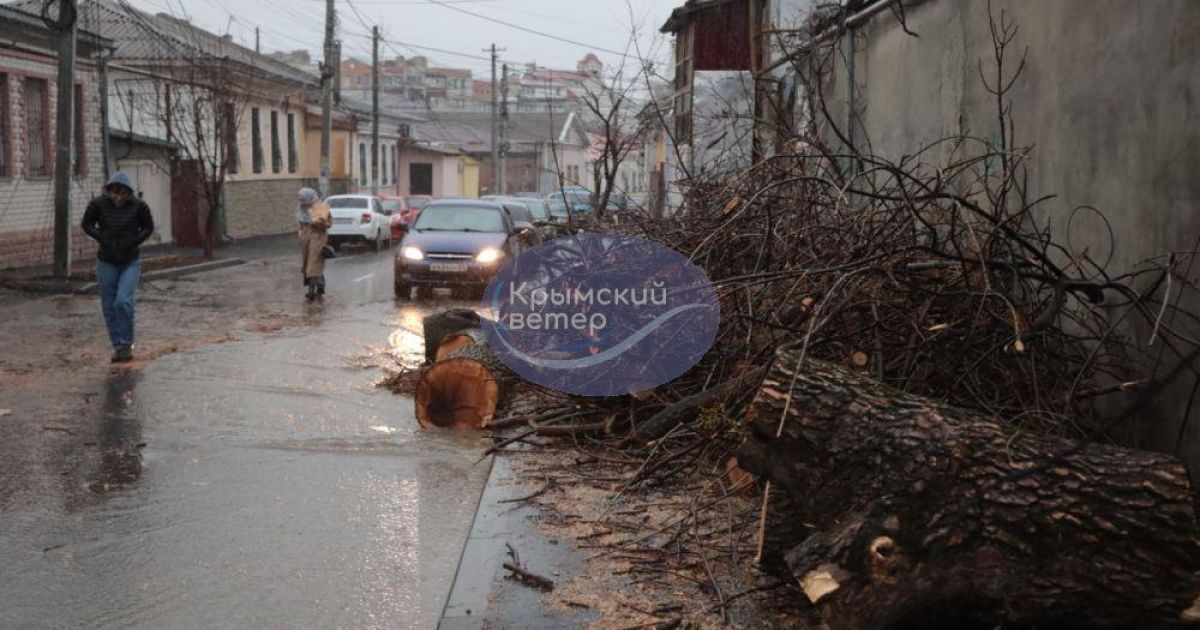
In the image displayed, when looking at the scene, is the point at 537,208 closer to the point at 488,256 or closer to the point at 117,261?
the point at 488,256

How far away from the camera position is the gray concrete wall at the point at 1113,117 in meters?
5.37

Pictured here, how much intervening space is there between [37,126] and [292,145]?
74.4 feet

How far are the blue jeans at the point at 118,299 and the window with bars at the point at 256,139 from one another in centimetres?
3211

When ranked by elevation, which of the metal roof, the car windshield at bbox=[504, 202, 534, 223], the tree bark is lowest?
the tree bark

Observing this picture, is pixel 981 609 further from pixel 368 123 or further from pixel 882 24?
pixel 368 123

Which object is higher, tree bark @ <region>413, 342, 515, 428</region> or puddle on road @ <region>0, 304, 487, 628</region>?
tree bark @ <region>413, 342, 515, 428</region>

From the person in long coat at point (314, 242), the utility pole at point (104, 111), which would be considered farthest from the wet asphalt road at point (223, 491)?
the utility pole at point (104, 111)

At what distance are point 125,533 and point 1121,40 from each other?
5495mm

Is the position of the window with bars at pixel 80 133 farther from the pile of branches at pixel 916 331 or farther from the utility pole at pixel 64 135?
the pile of branches at pixel 916 331

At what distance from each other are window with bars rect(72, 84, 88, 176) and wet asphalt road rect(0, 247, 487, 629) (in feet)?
49.3

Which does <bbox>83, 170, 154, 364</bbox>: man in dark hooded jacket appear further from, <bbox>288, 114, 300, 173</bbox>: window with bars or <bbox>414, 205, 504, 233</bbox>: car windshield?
<bbox>288, 114, 300, 173</bbox>: window with bars

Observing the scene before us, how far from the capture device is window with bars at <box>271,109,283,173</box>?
44.6 m

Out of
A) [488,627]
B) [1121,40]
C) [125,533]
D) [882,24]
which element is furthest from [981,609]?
[882,24]

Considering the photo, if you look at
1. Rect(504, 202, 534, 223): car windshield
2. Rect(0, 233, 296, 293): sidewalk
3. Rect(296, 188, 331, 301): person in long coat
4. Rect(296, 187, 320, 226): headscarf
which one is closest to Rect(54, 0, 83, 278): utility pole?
Rect(0, 233, 296, 293): sidewalk
